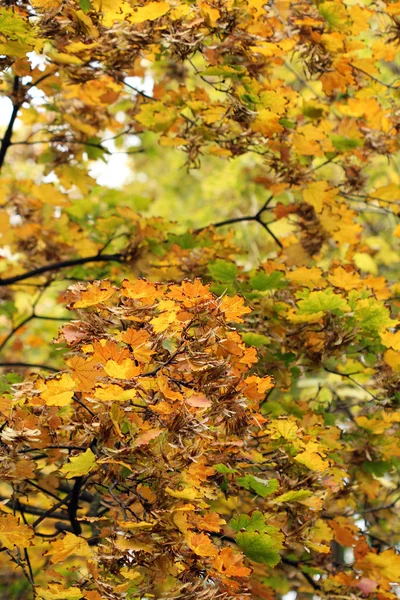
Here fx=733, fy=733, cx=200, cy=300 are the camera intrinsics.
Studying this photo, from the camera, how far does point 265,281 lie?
3.06 meters

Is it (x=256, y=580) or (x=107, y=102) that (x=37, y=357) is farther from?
(x=256, y=580)

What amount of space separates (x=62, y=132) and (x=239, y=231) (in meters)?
3.89

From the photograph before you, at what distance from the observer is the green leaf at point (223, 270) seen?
3088 mm

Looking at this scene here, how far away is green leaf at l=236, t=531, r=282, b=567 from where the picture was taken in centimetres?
221

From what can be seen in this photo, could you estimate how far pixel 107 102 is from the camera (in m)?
3.87

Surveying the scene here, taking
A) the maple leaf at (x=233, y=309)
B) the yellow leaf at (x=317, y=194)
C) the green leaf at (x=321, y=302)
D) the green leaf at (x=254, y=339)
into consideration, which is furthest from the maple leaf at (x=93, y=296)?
the yellow leaf at (x=317, y=194)

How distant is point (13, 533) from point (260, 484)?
0.75m

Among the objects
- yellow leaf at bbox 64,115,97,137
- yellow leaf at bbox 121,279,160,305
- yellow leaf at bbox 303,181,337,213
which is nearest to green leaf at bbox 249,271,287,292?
yellow leaf at bbox 303,181,337,213

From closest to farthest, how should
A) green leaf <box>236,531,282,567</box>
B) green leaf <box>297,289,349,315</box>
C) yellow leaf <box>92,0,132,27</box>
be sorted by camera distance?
green leaf <box>236,531,282,567</box>
yellow leaf <box>92,0,132,27</box>
green leaf <box>297,289,349,315</box>

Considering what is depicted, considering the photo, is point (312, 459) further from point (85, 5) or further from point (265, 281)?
point (85, 5)

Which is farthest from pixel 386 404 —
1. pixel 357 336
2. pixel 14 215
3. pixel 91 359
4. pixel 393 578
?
pixel 14 215

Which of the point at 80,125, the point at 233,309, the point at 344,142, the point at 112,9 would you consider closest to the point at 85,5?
the point at 112,9

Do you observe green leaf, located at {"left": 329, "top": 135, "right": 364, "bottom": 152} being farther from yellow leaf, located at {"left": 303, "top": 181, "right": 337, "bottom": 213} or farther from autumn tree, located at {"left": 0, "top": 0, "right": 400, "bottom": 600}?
yellow leaf, located at {"left": 303, "top": 181, "right": 337, "bottom": 213}

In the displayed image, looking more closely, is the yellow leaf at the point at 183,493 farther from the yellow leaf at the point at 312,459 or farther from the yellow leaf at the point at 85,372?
the yellow leaf at the point at 312,459
